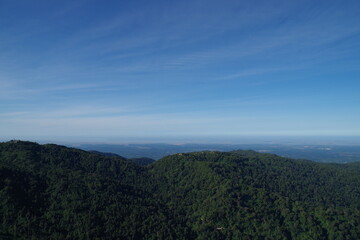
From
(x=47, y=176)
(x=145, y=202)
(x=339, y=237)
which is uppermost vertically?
(x=47, y=176)

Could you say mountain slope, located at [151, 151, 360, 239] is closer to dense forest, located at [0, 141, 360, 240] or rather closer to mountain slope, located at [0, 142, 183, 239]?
dense forest, located at [0, 141, 360, 240]

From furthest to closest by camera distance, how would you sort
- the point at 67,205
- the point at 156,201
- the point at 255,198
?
the point at 255,198
the point at 156,201
the point at 67,205

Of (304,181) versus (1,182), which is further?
(304,181)

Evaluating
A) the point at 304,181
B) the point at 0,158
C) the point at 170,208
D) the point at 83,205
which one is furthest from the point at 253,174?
the point at 0,158

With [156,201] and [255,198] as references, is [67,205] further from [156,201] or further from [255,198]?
[255,198]

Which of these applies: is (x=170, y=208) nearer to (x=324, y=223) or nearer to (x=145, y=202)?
(x=145, y=202)

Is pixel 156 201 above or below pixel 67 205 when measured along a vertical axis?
below

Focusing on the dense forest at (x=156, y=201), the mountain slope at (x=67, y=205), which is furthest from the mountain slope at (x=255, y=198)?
the mountain slope at (x=67, y=205)

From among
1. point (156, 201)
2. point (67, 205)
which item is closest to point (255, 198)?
point (156, 201)

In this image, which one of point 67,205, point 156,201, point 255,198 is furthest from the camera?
point 255,198

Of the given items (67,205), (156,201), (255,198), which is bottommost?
(156,201)
